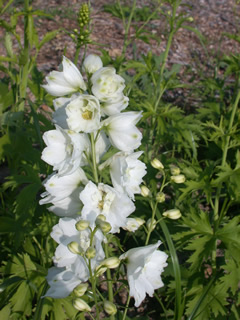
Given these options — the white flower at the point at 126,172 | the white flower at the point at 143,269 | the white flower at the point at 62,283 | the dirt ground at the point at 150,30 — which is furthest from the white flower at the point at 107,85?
the dirt ground at the point at 150,30

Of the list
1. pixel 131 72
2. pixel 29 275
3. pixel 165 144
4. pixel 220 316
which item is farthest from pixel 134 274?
pixel 131 72

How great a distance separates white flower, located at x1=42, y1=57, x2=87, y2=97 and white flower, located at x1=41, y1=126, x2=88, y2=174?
7.3 inches

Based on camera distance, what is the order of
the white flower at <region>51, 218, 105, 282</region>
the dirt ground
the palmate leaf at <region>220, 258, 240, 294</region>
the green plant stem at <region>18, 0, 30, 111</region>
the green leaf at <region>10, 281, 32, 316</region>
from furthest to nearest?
the dirt ground < the green plant stem at <region>18, 0, 30, 111</region> < the palmate leaf at <region>220, 258, 240, 294</region> < the green leaf at <region>10, 281, 32, 316</region> < the white flower at <region>51, 218, 105, 282</region>

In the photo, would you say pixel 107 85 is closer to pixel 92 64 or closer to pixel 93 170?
pixel 92 64

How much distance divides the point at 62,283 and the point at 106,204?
39cm

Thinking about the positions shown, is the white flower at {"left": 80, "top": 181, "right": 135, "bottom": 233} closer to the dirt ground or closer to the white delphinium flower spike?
the white delphinium flower spike

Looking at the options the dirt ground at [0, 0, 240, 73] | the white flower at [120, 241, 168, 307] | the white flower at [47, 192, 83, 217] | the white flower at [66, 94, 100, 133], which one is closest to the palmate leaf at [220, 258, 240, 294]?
the white flower at [120, 241, 168, 307]

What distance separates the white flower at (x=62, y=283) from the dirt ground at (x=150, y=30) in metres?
4.07

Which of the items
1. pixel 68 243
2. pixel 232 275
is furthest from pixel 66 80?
pixel 232 275

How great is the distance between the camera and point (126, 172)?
1.52 meters

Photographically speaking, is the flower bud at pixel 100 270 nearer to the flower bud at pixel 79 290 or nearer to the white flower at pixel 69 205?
the flower bud at pixel 79 290

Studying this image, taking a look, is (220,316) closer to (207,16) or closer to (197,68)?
(197,68)

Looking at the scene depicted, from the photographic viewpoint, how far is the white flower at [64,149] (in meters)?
1.43

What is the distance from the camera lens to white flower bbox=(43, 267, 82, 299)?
1.48 metres
